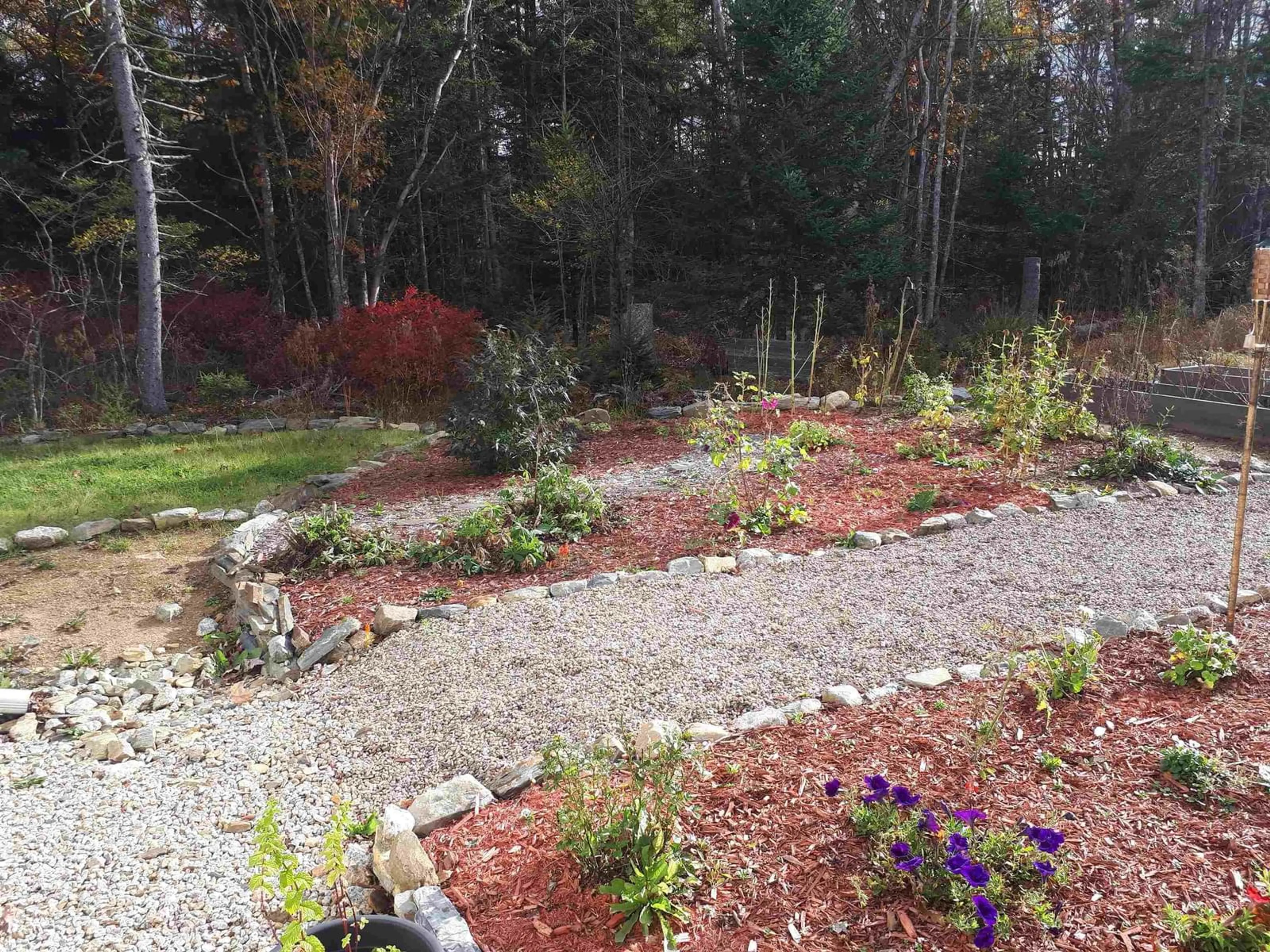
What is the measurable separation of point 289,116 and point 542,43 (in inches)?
205

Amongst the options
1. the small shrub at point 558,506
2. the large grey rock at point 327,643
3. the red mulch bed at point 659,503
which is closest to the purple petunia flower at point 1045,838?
the red mulch bed at point 659,503

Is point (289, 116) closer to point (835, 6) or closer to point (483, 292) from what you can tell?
point (483, 292)

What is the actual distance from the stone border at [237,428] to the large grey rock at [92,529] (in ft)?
9.76

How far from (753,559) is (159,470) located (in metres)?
5.59

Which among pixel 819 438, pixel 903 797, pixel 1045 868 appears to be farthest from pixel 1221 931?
pixel 819 438

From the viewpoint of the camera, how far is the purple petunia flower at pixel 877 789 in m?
1.93

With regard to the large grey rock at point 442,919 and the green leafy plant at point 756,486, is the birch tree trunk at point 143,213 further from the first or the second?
the large grey rock at point 442,919

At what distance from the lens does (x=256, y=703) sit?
3.37 m

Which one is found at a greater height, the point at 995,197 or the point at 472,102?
the point at 472,102

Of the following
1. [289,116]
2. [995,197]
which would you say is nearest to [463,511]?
[289,116]

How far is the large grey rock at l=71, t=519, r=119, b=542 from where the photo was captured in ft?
18.1

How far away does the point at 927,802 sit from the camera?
2080 mm

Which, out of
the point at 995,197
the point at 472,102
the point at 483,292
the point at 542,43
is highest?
the point at 542,43

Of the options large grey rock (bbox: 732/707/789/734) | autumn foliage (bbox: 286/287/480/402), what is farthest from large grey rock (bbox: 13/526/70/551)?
large grey rock (bbox: 732/707/789/734)
